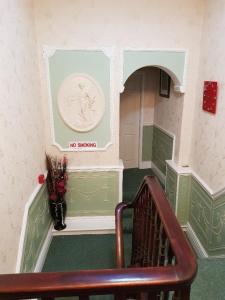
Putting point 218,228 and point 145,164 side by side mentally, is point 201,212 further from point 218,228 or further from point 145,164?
point 145,164

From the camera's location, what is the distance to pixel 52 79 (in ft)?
9.68

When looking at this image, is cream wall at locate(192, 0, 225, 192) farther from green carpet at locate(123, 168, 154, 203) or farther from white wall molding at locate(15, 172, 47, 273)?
white wall molding at locate(15, 172, 47, 273)

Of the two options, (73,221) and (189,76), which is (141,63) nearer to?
(189,76)

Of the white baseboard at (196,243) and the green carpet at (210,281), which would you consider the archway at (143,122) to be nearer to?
the white baseboard at (196,243)

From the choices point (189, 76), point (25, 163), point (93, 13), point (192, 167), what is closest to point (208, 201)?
point (192, 167)

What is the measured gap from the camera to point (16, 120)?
2109 mm

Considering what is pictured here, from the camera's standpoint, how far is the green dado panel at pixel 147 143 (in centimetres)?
504

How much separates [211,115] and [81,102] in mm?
1599

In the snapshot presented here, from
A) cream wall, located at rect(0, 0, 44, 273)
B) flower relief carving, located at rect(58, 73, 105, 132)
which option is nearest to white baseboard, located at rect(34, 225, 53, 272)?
cream wall, located at rect(0, 0, 44, 273)

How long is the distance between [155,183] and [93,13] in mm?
2309

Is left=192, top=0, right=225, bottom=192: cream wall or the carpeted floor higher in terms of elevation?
left=192, top=0, right=225, bottom=192: cream wall

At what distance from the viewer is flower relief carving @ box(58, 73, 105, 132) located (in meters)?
2.98

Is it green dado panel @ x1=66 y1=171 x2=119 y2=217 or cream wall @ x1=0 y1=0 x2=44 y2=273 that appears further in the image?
green dado panel @ x1=66 y1=171 x2=119 y2=217

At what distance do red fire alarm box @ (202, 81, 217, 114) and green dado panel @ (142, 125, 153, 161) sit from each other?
2202 millimetres
